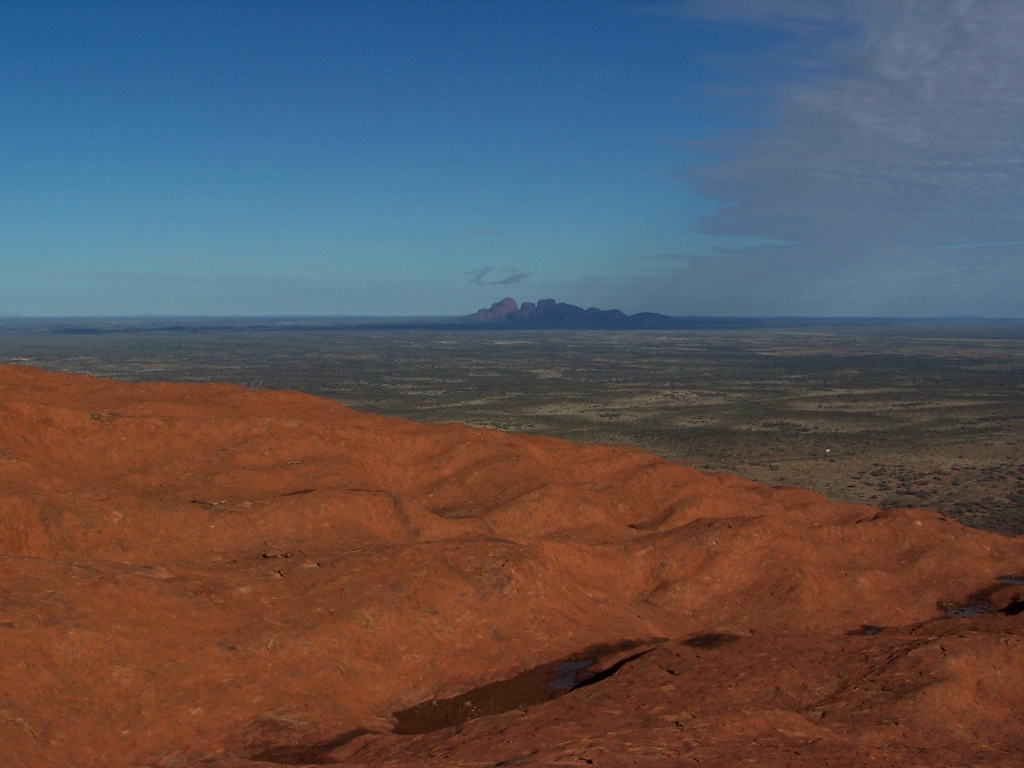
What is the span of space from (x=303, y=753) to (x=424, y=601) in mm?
4227

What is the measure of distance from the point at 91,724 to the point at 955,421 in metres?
77.7

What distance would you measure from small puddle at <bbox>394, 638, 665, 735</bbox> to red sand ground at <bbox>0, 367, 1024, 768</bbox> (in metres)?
0.30

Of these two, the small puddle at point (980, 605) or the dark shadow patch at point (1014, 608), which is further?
the small puddle at point (980, 605)

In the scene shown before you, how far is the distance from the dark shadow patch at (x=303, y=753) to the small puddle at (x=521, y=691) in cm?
115

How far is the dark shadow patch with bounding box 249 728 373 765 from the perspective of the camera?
10.2 meters

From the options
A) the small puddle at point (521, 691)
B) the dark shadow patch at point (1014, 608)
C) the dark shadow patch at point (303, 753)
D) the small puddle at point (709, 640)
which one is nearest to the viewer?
the dark shadow patch at point (303, 753)

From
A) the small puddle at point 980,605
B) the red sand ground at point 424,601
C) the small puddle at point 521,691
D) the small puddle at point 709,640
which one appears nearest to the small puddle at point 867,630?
the red sand ground at point 424,601

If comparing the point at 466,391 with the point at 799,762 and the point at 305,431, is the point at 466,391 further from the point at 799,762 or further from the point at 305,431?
the point at 799,762

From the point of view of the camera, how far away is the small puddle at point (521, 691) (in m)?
12.1

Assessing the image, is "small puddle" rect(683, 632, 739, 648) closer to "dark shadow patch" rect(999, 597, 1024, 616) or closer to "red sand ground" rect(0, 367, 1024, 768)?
"red sand ground" rect(0, 367, 1024, 768)

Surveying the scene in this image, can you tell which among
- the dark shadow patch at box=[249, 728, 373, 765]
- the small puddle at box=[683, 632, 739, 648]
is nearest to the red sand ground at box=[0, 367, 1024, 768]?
the dark shadow patch at box=[249, 728, 373, 765]

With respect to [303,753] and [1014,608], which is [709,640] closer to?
[303,753]

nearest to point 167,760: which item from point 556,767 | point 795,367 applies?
point 556,767

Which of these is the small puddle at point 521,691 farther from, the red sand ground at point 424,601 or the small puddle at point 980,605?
the small puddle at point 980,605
